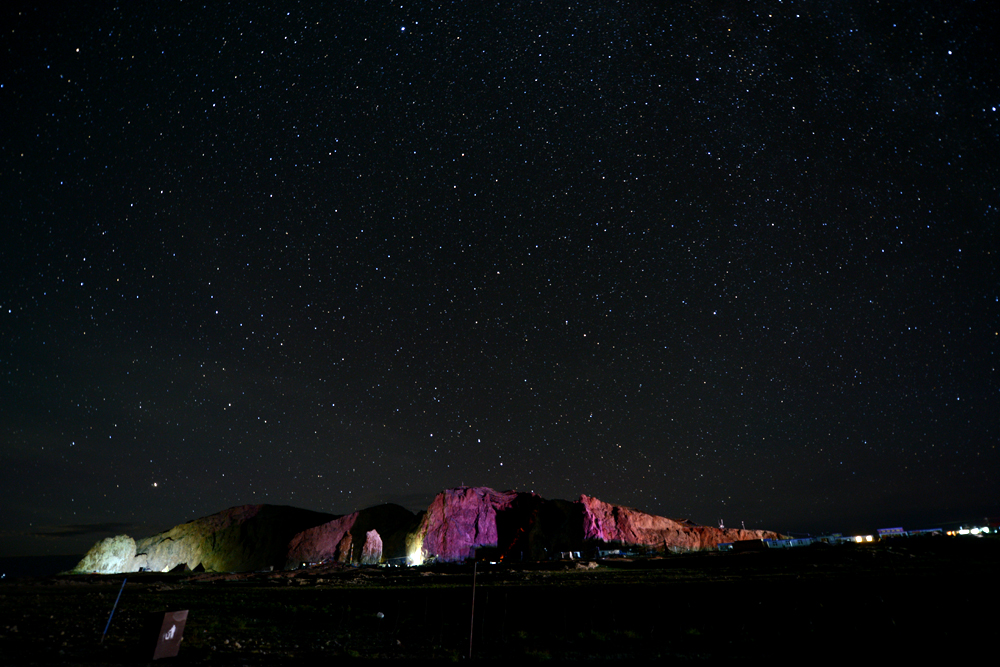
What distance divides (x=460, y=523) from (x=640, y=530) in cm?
3455

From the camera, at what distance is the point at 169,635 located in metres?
11.0

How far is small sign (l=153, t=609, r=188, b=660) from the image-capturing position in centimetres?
1079

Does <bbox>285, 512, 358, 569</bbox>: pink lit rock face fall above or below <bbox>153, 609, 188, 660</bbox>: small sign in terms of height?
above

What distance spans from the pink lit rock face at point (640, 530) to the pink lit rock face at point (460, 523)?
17.2 metres

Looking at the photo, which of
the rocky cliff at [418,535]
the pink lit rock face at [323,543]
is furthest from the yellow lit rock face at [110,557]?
the pink lit rock face at [323,543]

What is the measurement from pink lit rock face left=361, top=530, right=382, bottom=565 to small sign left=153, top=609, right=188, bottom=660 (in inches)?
3224

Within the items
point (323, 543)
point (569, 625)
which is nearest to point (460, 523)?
point (323, 543)

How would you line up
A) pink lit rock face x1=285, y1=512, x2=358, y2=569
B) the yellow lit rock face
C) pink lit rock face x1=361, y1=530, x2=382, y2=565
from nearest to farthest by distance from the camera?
pink lit rock face x1=361, y1=530, x2=382, y2=565 < the yellow lit rock face < pink lit rock face x1=285, y1=512, x2=358, y2=569

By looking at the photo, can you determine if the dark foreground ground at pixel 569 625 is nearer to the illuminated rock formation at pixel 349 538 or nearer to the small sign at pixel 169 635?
the small sign at pixel 169 635

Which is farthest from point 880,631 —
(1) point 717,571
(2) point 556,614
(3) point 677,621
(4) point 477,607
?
(1) point 717,571

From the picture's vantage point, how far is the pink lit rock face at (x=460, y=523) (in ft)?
286

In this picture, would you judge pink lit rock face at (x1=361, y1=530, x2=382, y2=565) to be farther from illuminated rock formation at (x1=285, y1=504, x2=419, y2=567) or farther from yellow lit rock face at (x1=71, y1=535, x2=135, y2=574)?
yellow lit rock face at (x1=71, y1=535, x2=135, y2=574)

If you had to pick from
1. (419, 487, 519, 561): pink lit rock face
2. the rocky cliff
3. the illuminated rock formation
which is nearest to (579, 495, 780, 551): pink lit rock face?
the rocky cliff

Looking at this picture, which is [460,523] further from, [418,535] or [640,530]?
[640,530]
